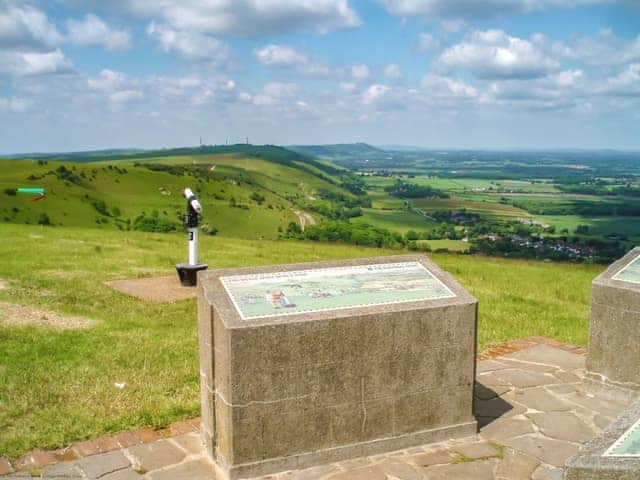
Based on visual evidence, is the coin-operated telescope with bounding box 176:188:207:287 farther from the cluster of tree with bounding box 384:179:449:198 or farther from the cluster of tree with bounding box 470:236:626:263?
the cluster of tree with bounding box 384:179:449:198

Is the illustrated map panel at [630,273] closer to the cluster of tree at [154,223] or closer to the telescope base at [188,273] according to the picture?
the telescope base at [188,273]

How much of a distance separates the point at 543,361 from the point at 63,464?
17.8 ft

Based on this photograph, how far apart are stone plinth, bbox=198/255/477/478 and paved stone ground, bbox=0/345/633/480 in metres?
0.16

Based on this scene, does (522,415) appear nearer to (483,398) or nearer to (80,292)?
(483,398)

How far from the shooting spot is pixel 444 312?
200 inches

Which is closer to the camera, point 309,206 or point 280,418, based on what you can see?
point 280,418

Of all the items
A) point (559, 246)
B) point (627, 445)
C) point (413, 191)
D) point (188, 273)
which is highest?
point (627, 445)

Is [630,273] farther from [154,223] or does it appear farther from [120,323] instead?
[154,223]

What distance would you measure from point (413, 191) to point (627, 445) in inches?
4194

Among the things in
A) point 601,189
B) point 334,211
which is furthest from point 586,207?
point 334,211

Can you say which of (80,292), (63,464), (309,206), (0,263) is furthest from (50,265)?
(309,206)

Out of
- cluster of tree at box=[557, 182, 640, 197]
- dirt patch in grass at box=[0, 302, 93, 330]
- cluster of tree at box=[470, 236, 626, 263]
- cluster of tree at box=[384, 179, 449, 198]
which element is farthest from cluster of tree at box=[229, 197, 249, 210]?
cluster of tree at box=[557, 182, 640, 197]

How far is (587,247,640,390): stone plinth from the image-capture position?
6.31 metres

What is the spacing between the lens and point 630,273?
6621mm
